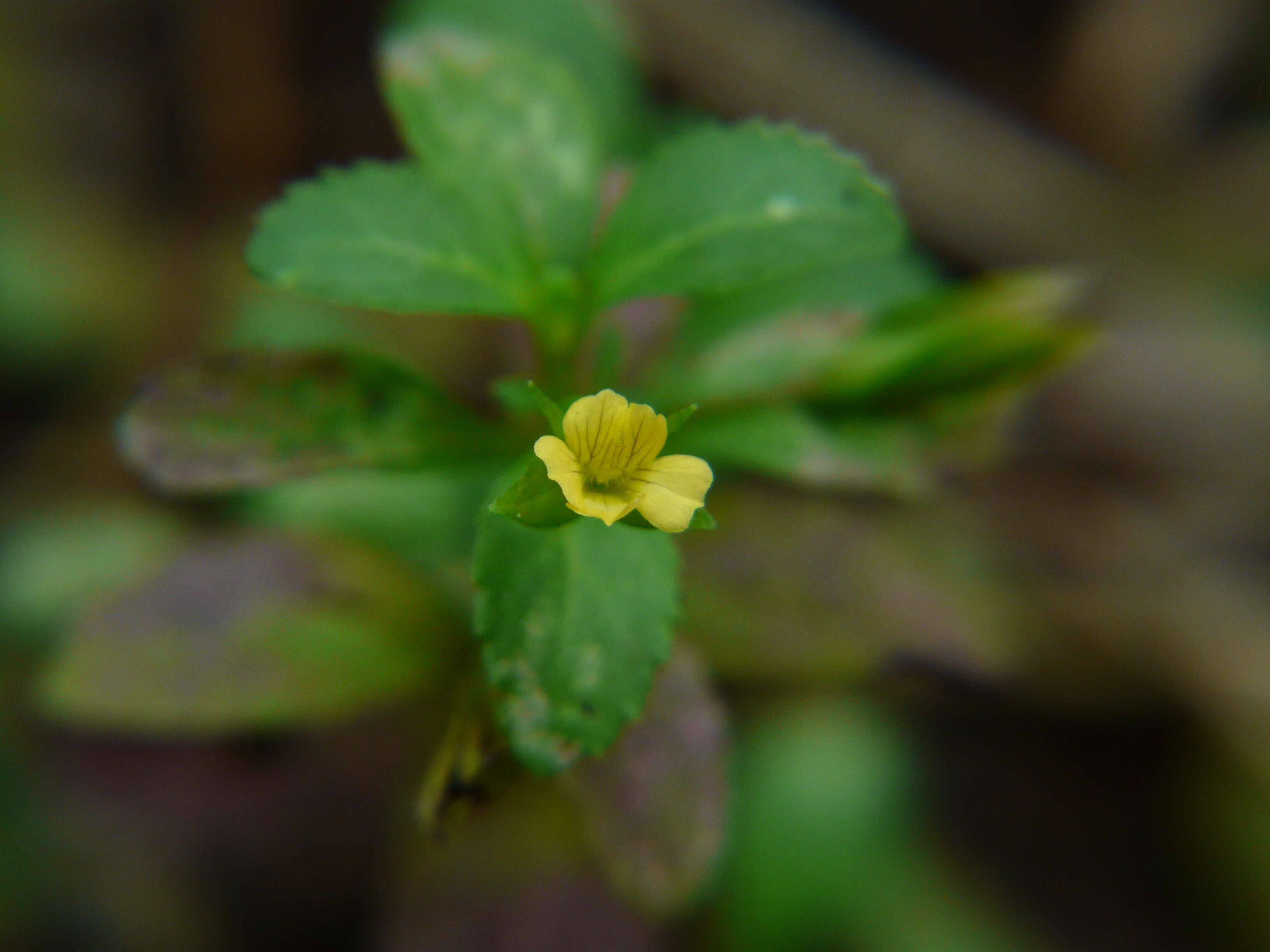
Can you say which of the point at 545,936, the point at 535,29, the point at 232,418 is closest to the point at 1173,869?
the point at 545,936

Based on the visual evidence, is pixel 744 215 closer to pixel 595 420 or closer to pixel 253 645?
pixel 595 420

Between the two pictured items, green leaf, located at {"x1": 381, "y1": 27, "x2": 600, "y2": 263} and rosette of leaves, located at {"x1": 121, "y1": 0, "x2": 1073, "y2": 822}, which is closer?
rosette of leaves, located at {"x1": 121, "y1": 0, "x2": 1073, "y2": 822}

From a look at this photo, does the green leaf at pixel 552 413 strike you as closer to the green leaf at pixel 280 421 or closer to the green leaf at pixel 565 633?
the green leaf at pixel 565 633

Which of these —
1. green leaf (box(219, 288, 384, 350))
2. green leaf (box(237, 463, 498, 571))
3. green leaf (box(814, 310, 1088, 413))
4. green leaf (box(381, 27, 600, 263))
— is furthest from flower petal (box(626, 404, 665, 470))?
green leaf (box(219, 288, 384, 350))

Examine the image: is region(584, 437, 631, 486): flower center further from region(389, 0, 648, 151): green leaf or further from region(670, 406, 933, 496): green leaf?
region(389, 0, 648, 151): green leaf

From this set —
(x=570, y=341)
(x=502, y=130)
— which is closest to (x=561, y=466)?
(x=570, y=341)

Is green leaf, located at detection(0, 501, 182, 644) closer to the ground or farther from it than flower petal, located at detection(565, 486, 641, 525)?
closer to the ground
